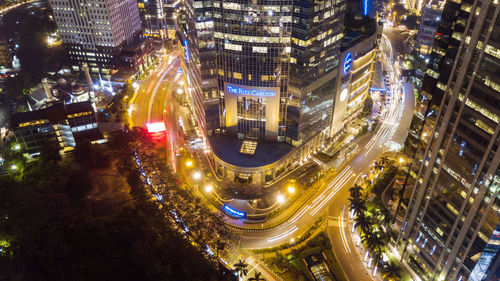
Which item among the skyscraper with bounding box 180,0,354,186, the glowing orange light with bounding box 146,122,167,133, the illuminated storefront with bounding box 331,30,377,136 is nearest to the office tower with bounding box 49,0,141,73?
the glowing orange light with bounding box 146,122,167,133

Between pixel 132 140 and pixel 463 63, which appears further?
pixel 132 140

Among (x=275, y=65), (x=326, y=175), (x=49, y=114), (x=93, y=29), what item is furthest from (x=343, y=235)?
(x=93, y=29)

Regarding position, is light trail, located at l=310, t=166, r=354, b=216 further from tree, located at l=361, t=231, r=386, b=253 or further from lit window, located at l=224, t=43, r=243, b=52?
lit window, located at l=224, t=43, r=243, b=52

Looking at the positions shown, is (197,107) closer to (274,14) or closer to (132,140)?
(132,140)

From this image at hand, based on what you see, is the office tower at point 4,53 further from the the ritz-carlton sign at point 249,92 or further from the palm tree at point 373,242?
the palm tree at point 373,242

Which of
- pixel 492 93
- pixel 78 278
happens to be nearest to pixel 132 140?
pixel 78 278

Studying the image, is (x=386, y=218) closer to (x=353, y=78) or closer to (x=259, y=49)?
(x=353, y=78)

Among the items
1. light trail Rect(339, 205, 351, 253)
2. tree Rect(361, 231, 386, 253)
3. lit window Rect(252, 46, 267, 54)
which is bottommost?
light trail Rect(339, 205, 351, 253)
